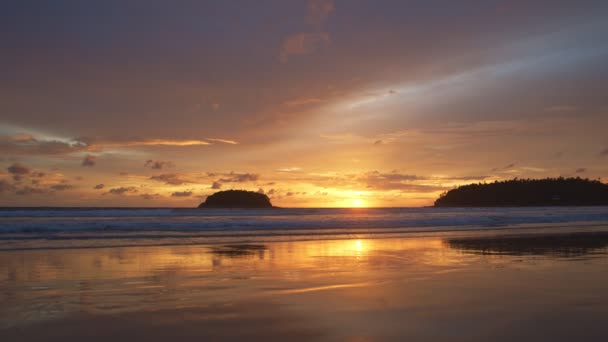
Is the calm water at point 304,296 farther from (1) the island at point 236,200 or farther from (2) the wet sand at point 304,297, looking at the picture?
(1) the island at point 236,200

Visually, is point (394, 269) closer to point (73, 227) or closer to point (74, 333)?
point (74, 333)

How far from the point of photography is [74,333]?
6.20 metres

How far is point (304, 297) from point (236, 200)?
100 m

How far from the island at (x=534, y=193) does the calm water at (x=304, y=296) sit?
10357cm

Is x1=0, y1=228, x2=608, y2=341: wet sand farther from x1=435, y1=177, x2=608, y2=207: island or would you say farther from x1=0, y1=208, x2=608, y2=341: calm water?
x1=435, y1=177, x2=608, y2=207: island

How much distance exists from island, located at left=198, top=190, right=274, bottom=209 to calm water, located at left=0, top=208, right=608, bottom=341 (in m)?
91.7

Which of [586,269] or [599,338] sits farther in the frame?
[586,269]

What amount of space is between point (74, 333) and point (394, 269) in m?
7.80

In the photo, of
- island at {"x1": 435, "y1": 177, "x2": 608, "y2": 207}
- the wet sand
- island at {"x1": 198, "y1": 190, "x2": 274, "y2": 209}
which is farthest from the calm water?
island at {"x1": 435, "y1": 177, "x2": 608, "y2": 207}

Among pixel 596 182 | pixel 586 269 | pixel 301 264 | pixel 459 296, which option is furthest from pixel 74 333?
pixel 596 182

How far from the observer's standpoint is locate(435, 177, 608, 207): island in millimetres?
109000

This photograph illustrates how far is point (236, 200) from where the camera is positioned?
352 ft

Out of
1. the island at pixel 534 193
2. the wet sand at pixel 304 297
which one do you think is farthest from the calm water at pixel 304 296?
the island at pixel 534 193

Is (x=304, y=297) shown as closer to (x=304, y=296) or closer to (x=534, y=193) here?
(x=304, y=296)
